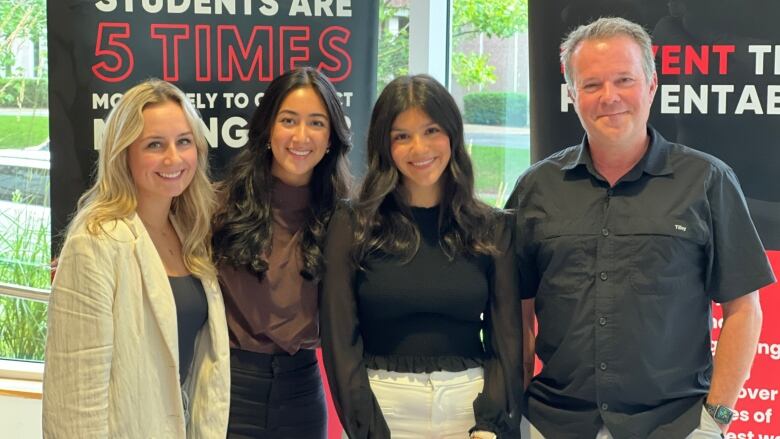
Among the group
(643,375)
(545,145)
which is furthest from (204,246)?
(545,145)

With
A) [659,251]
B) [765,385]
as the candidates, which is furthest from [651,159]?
[765,385]

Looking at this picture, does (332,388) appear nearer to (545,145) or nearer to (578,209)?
(578,209)

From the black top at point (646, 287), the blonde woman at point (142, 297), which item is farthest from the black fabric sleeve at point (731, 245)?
the blonde woman at point (142, 297)

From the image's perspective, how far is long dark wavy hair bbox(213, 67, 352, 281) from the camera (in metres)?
2.58

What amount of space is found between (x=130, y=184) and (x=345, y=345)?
735 millimetres

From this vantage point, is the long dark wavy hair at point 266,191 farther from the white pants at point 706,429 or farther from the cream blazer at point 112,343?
the white pants at point 706,429

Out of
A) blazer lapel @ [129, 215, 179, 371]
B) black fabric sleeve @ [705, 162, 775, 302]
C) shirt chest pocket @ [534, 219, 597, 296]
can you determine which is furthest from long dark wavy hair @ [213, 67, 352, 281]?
black fabric sleeve @ [705, 162, 775, 302]

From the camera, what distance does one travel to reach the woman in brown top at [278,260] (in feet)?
8.42

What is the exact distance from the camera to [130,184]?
7.77ft

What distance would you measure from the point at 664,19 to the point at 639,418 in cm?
171

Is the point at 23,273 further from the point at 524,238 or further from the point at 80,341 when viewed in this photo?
the point at 524,238

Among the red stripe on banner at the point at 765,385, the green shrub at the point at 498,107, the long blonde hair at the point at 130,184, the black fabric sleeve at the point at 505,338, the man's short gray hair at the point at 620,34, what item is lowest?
the red stripe on banner at the point at 765,385

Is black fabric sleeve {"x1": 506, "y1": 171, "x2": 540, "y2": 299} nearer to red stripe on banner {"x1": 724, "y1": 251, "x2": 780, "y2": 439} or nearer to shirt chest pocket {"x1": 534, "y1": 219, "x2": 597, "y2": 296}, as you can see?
shirt chest pocket {"x1": 534, "y1": 219, "x2": 597, "y2": 296}

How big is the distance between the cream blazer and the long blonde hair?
0.05 metres
